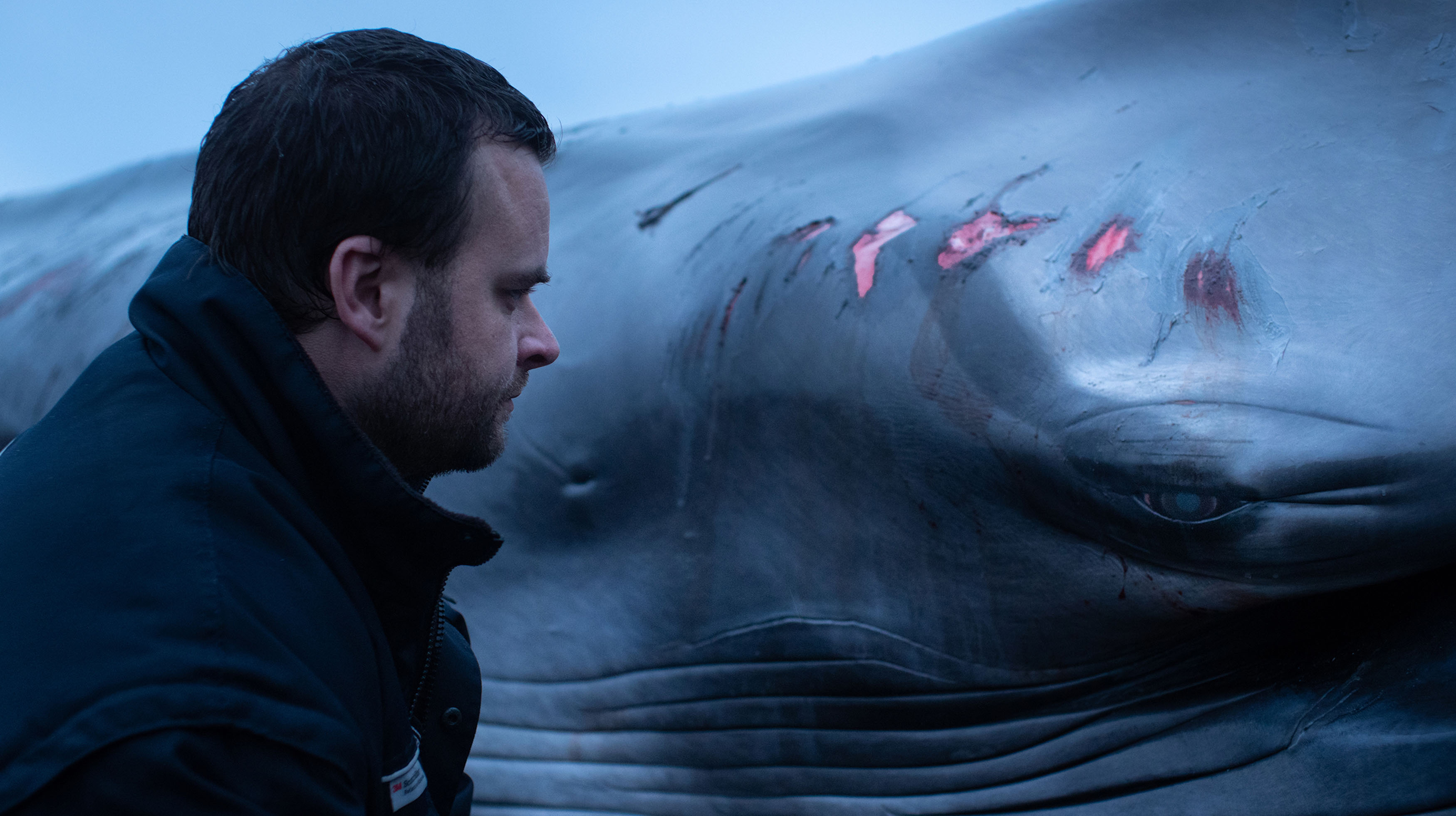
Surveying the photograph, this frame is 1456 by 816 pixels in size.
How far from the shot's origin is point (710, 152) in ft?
4.43

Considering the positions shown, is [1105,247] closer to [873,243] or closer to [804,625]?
[873,243]

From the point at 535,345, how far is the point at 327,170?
15cm

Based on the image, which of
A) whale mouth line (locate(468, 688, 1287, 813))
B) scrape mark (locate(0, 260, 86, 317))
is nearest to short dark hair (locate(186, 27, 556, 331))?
whale mouth line (locate(468, 688, 1287, 813))

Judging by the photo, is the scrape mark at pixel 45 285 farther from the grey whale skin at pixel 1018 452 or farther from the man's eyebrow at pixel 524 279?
the man's eyebrow at pixel 524 279

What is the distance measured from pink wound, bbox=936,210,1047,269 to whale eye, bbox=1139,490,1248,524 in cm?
27

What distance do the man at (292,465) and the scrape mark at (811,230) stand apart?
46cm

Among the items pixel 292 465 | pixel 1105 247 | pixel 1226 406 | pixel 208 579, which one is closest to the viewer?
pixel 208 579

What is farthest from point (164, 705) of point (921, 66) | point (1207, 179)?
point (921, 66)

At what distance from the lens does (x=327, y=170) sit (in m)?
0.57

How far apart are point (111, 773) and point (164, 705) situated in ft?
0.09

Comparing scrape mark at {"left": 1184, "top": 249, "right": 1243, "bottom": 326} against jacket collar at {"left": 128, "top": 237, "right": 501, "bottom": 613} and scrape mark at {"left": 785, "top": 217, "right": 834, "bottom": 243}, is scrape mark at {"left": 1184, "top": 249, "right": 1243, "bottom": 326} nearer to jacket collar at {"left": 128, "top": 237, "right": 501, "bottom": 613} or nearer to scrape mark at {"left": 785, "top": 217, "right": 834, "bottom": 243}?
scrape mark at {"left": 785, "top": 217, "right": 834, "bottom": 243}

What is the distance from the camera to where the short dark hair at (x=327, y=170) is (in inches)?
22.6

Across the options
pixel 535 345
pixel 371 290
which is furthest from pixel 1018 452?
pixel 371 290

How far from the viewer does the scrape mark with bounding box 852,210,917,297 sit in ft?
3.33
